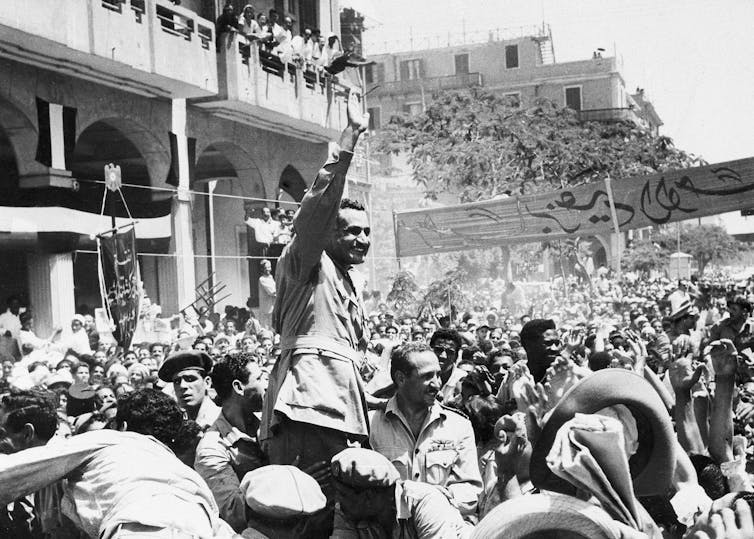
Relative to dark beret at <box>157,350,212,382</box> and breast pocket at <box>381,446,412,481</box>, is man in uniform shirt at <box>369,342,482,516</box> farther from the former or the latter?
dark beret at <box>157,350,212,382</box>

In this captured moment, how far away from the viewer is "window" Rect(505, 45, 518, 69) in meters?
58.6

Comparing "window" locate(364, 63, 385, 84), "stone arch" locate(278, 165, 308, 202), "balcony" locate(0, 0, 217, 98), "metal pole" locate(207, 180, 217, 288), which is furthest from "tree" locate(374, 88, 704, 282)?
"window" locate(364, 63, 385, 84)

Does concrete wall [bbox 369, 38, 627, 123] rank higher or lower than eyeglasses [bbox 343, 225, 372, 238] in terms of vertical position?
higher

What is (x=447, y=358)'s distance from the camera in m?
6.57

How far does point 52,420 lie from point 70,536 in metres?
1.40

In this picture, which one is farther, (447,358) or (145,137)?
(145,137)

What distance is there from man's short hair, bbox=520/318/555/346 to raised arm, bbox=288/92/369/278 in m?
2.01

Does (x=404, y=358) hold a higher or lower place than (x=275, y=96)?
lower

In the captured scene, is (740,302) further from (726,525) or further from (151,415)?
(726,525)

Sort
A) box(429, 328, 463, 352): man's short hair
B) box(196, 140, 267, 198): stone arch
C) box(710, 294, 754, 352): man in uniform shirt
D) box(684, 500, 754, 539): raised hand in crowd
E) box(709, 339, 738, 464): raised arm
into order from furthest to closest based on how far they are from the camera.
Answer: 1. box(196, 140, 267, 198): stone arch
2. box(710, 294, 754, 352): man in uniform shirt
3. box(429, 328, 463, 352): man's short hair
4. box(709, 339, 738, 464): raised arm
5. box(684, 500, 754, 539): raised hand in crowd

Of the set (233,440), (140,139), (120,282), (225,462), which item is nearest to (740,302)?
(233,440)

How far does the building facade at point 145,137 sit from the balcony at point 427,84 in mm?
31993

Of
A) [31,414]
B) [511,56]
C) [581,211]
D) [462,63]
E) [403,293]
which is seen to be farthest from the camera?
[462,63]

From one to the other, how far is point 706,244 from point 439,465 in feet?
228
